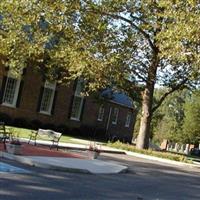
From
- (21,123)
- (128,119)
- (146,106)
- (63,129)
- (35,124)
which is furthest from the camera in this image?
(128,119)

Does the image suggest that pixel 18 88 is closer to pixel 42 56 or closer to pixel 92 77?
pixel 42 56

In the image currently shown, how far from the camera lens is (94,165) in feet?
67.4

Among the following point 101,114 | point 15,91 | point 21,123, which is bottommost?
point 21,123

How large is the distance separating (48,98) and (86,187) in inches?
1283

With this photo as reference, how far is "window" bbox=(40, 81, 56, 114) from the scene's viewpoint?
4616 centimetres

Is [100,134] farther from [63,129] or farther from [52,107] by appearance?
[52,107]

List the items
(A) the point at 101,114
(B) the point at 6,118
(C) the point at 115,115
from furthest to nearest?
1. (C) the point at 115,115
2. (A) the point at 101,114
3. (B) the point at 6,118

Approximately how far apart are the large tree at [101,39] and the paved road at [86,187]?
14.0 meters

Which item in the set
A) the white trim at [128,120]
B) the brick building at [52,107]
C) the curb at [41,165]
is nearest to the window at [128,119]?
the white trim at [128,120]

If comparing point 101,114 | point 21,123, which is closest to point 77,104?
point 101,114

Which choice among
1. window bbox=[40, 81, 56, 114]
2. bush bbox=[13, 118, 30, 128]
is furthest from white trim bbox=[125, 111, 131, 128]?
bush bbox=[13, 118, 30, 128]

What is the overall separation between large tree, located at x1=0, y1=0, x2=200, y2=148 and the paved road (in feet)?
45.9

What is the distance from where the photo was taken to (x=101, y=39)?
113ft

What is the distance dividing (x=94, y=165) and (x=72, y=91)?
29061 mm
